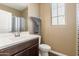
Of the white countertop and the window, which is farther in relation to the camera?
the window

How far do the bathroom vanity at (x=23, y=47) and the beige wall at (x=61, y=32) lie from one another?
6.3 inches

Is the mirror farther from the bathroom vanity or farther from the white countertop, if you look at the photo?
the bathroom vanity

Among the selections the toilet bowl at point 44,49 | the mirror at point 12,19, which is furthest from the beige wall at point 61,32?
the mirror at point 12,19

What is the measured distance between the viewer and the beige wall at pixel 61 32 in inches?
57.2

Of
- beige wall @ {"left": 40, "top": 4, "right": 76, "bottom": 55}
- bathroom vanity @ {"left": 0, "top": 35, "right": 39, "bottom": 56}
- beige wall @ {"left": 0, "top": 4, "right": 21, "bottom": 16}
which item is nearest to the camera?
bathroom vanity @ {"left": 0, "top": 35, "right": 39, "bottom": 56}

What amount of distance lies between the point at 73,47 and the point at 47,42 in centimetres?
37

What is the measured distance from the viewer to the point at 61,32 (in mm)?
1485

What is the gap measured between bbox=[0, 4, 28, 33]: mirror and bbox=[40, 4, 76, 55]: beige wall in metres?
0.26

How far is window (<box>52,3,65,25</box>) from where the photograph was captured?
4.80 feet

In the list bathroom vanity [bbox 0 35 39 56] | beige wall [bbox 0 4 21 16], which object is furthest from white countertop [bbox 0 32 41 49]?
beige wall [bbox 0 4 21 16]

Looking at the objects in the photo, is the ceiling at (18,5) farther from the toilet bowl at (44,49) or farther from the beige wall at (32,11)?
the toilet bowl at (44,49)

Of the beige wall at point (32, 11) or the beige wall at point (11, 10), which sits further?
the beige wall at point (32, 11)

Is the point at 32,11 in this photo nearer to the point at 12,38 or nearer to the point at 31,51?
the point at 12,38

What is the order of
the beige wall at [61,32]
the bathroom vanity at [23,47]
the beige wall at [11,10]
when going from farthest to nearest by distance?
the beige wall at [61,32]
the beige wall at [11,10]
the bathroom vanity at [23,47]
